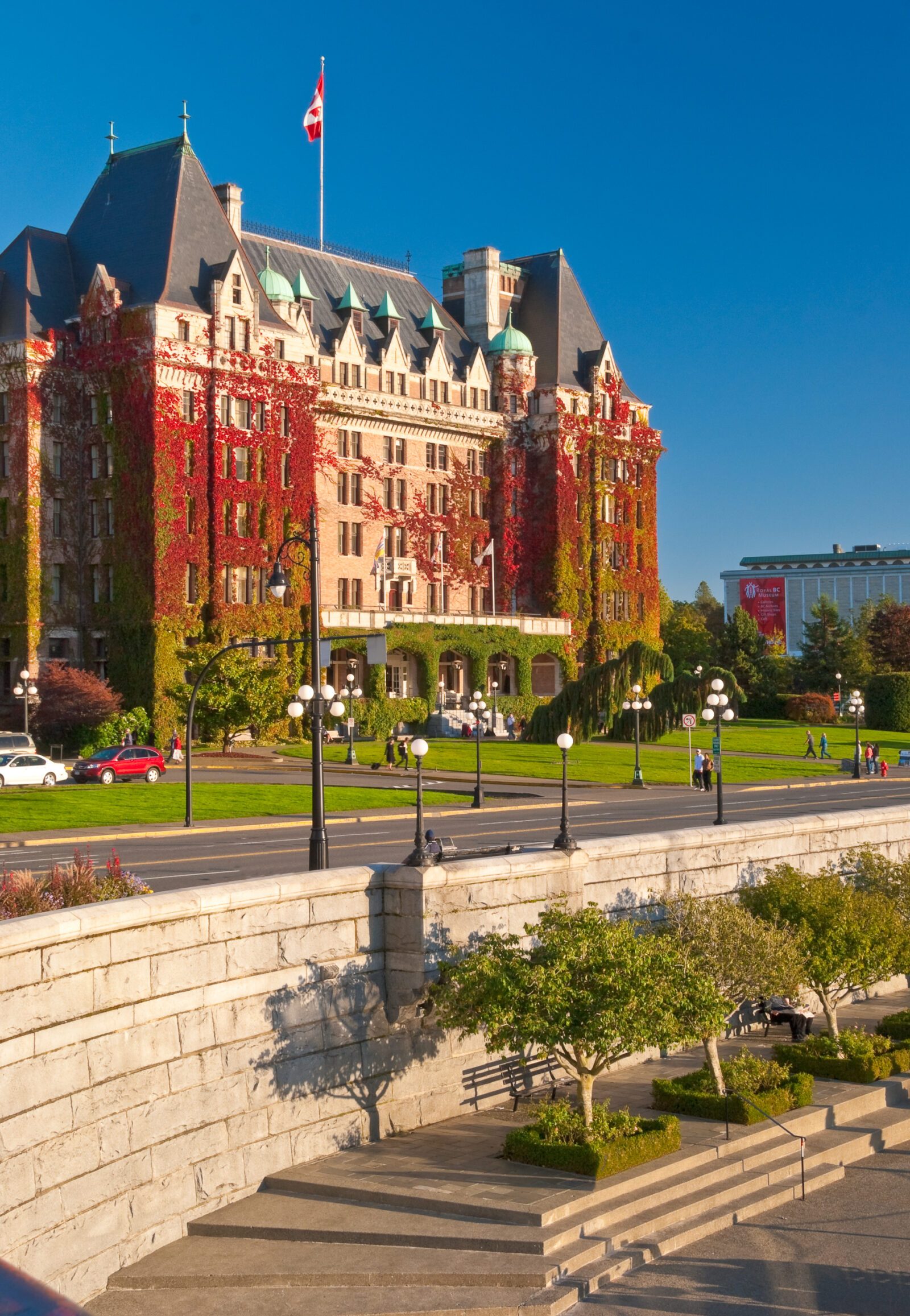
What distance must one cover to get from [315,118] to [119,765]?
122 feet

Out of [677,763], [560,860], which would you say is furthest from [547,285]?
[560,860]

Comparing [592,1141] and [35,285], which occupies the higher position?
[35,285]

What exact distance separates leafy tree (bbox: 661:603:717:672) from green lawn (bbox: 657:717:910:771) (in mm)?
14453

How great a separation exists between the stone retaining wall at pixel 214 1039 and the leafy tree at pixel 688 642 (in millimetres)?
92104

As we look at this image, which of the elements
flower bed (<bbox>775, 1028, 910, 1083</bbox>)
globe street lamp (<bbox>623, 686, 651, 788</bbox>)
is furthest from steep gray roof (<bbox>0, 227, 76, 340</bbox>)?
flower bed (<bbox>775, 1028, 910, 1083</bbox>)

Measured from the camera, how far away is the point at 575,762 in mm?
67812

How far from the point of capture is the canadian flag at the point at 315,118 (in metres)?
72.6

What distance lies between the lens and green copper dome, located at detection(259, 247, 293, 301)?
254 ft

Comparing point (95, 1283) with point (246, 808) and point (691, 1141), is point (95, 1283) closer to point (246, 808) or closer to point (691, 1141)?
point (691, 1141)

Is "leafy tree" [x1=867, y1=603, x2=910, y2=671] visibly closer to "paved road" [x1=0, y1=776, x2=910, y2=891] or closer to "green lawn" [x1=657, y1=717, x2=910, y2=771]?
"green lawn" [x1=657, y1=717, x2=910, y2=771]

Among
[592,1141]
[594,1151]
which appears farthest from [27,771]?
[594,1151]

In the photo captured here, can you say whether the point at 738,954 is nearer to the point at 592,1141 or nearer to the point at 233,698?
the point at 592,1141

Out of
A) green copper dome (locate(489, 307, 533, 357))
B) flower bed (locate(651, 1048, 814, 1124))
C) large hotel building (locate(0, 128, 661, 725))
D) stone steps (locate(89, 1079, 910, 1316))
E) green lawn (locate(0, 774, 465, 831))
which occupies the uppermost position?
green copper dome (locate(489, 307, 533, 357))

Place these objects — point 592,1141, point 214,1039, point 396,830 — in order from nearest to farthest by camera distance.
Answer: point 214,1039
point 592,1141
point 396,830
